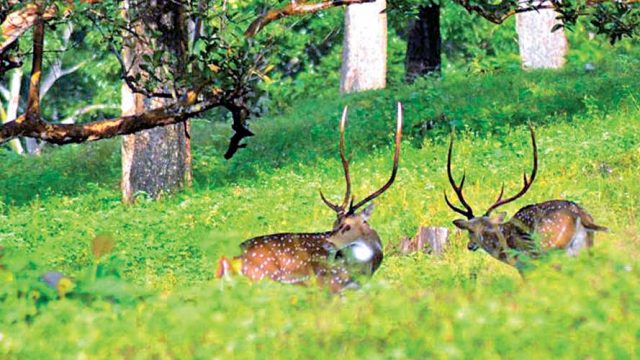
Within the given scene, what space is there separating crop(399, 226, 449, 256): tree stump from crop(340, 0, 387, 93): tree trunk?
15419 mm

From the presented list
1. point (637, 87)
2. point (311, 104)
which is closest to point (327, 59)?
point (311, 104)

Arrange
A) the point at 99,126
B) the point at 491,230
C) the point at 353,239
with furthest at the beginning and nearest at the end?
the point at 99,126 < the point at 491,230 < the point at 353,239

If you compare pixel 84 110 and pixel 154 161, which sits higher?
pixel 154 161

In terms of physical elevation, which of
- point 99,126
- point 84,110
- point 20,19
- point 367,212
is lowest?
point 84,110

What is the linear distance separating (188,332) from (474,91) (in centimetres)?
1714

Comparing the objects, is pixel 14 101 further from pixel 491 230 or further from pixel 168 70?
pixel 491 230

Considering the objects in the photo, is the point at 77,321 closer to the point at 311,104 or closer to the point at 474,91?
the point at 474,91

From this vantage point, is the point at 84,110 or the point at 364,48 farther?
the point at 84,110

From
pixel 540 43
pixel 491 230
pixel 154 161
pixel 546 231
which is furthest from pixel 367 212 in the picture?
pixel 540 43

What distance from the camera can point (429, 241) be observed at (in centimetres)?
1409

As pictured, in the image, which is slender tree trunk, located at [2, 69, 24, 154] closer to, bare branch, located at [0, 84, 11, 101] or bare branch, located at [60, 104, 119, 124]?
bare branch, located at [0, 84, 11, 101]

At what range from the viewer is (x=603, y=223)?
13055mm

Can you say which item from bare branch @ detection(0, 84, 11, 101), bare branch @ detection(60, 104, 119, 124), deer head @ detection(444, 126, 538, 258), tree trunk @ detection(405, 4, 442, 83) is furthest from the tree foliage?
bare branch @ detection(0, 84, 11, 101)

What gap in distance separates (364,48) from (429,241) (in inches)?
632
